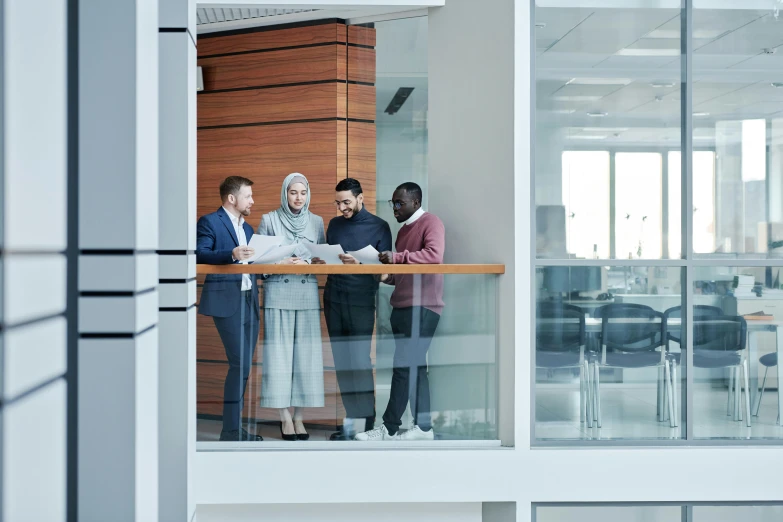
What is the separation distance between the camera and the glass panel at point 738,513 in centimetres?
548

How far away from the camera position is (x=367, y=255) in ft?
17.1

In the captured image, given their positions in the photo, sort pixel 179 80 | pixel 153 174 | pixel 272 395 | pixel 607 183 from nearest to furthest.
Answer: pixel 153 174
pixel 179 80
pixel 272 395
pixel 607 183

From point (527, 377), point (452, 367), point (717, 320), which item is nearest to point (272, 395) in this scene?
point (452, 367)

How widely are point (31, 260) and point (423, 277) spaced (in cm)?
360

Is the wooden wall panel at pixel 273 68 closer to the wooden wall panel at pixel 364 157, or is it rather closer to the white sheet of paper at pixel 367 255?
the wooden wall panel at pixel 364 157

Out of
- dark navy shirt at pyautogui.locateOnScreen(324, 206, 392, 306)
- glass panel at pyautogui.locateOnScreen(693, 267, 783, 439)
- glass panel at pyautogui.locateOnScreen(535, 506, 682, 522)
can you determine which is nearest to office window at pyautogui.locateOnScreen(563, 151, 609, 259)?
glass panel at pyautogui.locateOnScreen(693, 267, 783, 439)

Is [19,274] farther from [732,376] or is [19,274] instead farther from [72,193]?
[732,376]

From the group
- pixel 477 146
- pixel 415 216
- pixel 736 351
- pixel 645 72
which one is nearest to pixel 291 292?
pixel 415 216

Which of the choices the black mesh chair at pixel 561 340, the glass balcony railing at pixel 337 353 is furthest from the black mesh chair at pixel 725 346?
the glass balcony railing at pixel 337 353

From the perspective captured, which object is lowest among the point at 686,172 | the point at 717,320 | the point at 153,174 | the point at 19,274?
the point at 717,320

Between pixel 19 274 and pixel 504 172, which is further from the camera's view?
pixel 504 172

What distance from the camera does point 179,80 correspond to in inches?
156

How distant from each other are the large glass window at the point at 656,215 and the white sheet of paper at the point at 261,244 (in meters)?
1.89

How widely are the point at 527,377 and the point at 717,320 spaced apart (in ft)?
4.91
